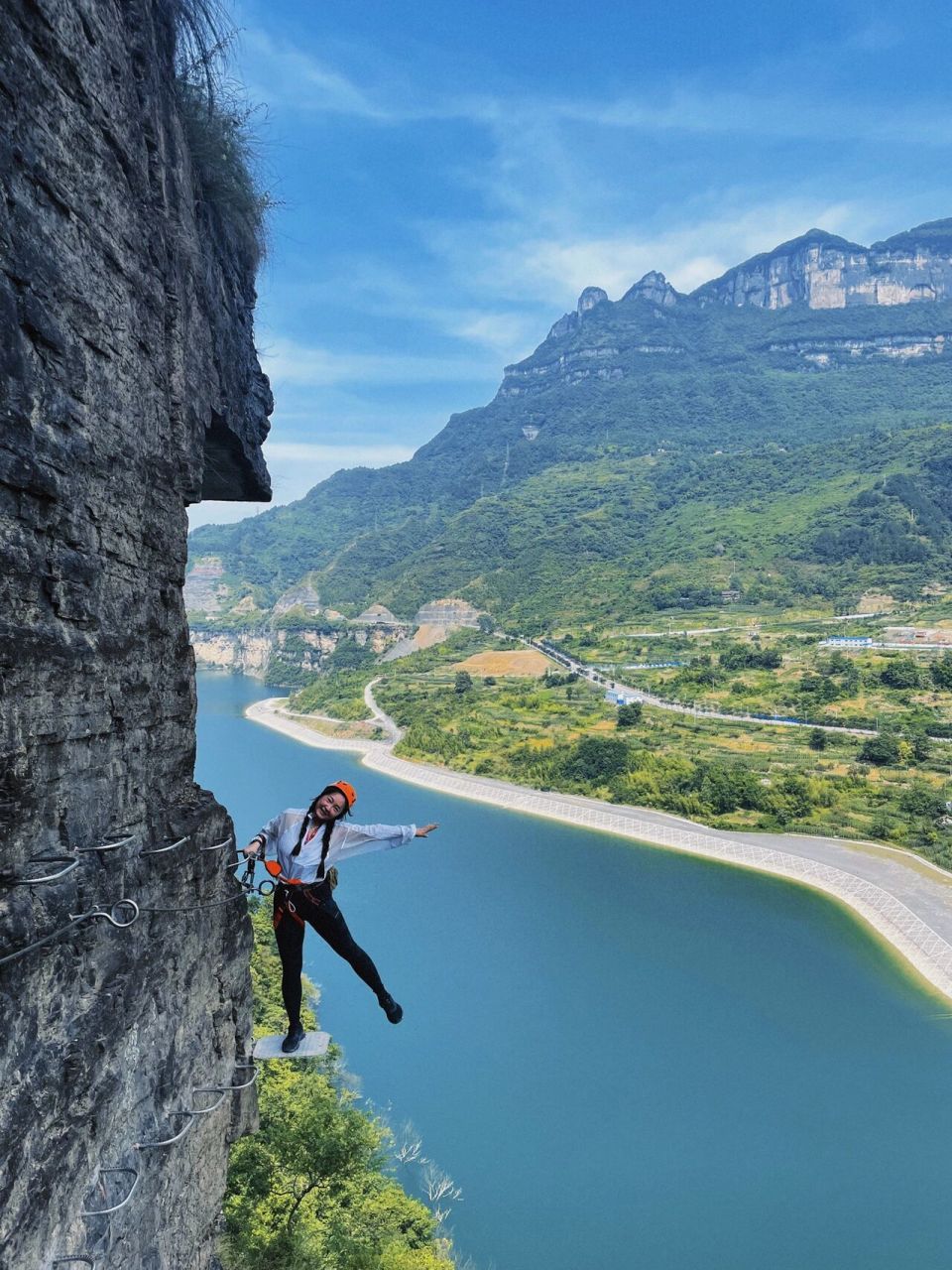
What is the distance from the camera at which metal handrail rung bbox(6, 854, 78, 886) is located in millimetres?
2227

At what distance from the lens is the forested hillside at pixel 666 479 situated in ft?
235

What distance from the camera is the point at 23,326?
2.32m

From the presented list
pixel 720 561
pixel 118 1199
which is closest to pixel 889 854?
pixel 118 1199

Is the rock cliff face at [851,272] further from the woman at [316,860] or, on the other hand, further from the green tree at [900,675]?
the woman at [316,860]

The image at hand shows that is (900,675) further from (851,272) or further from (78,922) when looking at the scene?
(851,272)

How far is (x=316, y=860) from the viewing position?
3.66 m

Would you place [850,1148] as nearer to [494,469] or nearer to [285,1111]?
[285,1111]

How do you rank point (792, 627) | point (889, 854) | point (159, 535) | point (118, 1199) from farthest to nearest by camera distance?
point (792, 627), point (889, 854), point (159, 535), point (118, 1199)

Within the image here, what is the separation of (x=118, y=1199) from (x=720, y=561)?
7429cm

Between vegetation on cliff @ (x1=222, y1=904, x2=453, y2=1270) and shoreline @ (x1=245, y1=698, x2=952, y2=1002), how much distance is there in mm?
14059

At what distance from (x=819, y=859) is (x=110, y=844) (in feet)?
86.4

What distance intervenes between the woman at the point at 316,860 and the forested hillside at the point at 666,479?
64.8 m

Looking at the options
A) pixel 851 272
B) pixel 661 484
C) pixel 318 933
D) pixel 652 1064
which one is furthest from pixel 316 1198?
pixel 851 272

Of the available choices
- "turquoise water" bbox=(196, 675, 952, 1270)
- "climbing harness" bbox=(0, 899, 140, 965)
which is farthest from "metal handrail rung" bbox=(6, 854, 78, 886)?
"turquoise water" bbox=(196, 675, 952, 1270)
